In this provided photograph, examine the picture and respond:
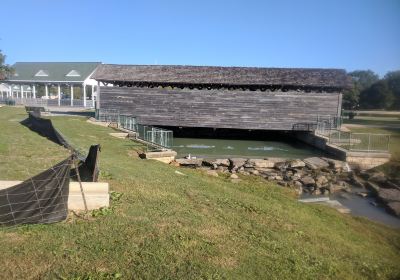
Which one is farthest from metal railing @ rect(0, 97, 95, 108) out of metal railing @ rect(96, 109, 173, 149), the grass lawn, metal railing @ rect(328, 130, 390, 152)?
the grass lawn

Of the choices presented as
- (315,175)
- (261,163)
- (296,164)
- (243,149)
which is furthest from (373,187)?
(243,149)

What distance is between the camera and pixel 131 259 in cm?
430

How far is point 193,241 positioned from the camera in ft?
16.4

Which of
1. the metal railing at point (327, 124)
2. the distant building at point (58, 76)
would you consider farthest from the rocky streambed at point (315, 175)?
the distant building at point (58, 76)

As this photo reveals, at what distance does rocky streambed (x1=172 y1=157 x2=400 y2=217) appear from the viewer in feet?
40.4

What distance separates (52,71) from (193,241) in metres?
44.1

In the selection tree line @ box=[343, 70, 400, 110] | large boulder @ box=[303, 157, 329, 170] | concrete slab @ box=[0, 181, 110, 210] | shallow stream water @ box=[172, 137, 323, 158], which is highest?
tree line @ box=[343, 70, 400, 110]

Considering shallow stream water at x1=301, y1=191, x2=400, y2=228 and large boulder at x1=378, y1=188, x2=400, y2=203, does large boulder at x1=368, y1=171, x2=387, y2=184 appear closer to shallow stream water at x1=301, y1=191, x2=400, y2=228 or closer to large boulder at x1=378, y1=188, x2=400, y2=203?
shallow stream water at x1=301, y1=191, x2=400, y2=228

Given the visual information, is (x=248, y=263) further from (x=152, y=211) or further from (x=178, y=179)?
(x=178, y=179)

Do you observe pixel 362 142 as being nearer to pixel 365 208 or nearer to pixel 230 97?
pixel 365 208

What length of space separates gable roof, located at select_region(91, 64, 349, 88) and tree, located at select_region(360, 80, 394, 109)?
2.58 meters

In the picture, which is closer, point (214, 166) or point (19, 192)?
point (19, 192)

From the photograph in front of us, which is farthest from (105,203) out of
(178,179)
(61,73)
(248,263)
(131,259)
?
(61,73)

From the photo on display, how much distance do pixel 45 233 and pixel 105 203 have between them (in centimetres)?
115
